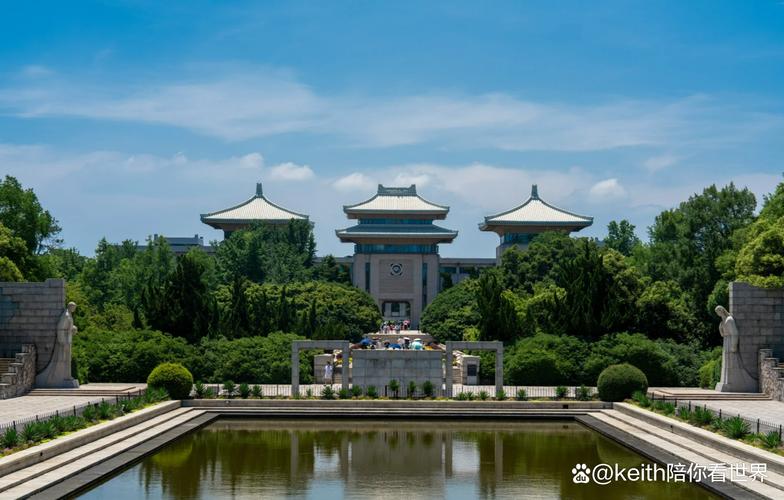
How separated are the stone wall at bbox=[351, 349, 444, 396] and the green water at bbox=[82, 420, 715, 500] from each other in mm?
3564

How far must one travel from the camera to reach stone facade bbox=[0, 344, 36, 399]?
26531mm

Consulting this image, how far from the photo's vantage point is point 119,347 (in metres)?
31.4

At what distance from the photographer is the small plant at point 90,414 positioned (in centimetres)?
2084

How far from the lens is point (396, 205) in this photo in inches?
2685

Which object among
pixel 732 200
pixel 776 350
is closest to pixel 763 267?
pixel 776 350

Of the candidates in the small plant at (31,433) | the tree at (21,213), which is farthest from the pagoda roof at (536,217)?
the small plant at (31,433)

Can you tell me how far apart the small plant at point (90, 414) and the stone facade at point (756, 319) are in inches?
668

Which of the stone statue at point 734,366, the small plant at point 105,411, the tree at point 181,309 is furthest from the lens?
the tree at point 181,309

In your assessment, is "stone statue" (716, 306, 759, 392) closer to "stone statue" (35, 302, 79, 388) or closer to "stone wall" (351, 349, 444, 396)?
"stone wall" (351, 349, 444, 396)

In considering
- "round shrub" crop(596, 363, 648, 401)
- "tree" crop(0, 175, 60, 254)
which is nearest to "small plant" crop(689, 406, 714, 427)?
"round shrub" crop(596, 363, 648, 401)

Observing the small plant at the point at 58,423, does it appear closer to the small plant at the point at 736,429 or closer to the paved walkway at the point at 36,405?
the paved walkway at the point at 36,405

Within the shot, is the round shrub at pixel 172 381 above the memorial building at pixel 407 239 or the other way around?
the other way around

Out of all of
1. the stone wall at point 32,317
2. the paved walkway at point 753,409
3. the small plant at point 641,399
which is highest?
the stone wall at point 32,317

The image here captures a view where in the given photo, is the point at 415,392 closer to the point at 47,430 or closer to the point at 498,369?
the point at 498,369
